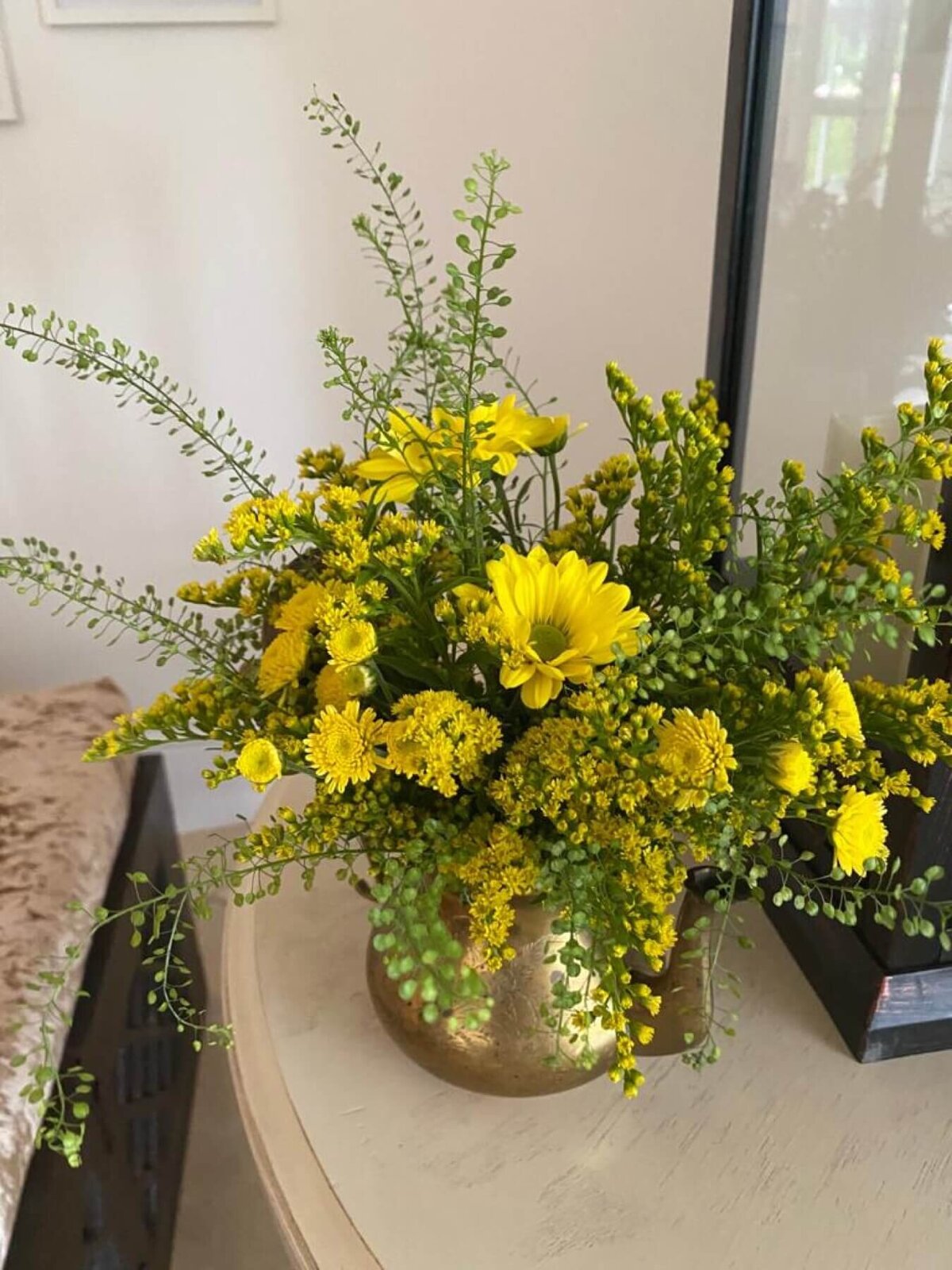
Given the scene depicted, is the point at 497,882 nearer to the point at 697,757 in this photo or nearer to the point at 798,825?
the point at 697,757

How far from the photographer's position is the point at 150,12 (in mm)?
1222

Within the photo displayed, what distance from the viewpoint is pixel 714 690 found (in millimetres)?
549

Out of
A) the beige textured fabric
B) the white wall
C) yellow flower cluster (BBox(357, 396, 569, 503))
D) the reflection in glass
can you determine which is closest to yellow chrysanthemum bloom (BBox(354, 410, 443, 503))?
yellow flower cluster (BBox(357, 396, 569, 503))

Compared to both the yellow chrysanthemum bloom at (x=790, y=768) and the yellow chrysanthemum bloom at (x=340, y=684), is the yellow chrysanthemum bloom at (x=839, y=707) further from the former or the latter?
the yellow chrysanthemum bloom at (x=340, y=684)

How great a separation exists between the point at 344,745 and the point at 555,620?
118 mm

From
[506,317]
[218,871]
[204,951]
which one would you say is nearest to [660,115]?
[506,317]

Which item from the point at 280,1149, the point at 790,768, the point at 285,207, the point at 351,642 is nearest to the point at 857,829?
the point at 790,768

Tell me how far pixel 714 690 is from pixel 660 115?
109 cm

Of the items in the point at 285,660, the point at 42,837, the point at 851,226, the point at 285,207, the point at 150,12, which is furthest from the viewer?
the point at 285,207

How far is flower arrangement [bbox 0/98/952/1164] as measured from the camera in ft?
1.62

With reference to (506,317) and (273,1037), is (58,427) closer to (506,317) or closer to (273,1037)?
(506,317)

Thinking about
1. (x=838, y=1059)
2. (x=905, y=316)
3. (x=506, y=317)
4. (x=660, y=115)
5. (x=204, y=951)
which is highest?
(x=660, y=115)

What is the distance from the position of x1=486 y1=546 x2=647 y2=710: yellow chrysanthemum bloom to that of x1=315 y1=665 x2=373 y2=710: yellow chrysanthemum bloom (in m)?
0.08

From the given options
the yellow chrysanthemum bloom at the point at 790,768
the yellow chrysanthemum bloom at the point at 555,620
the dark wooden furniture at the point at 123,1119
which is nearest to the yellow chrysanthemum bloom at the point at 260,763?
the yellow chrysanthemum bloom at the point at 555,620
